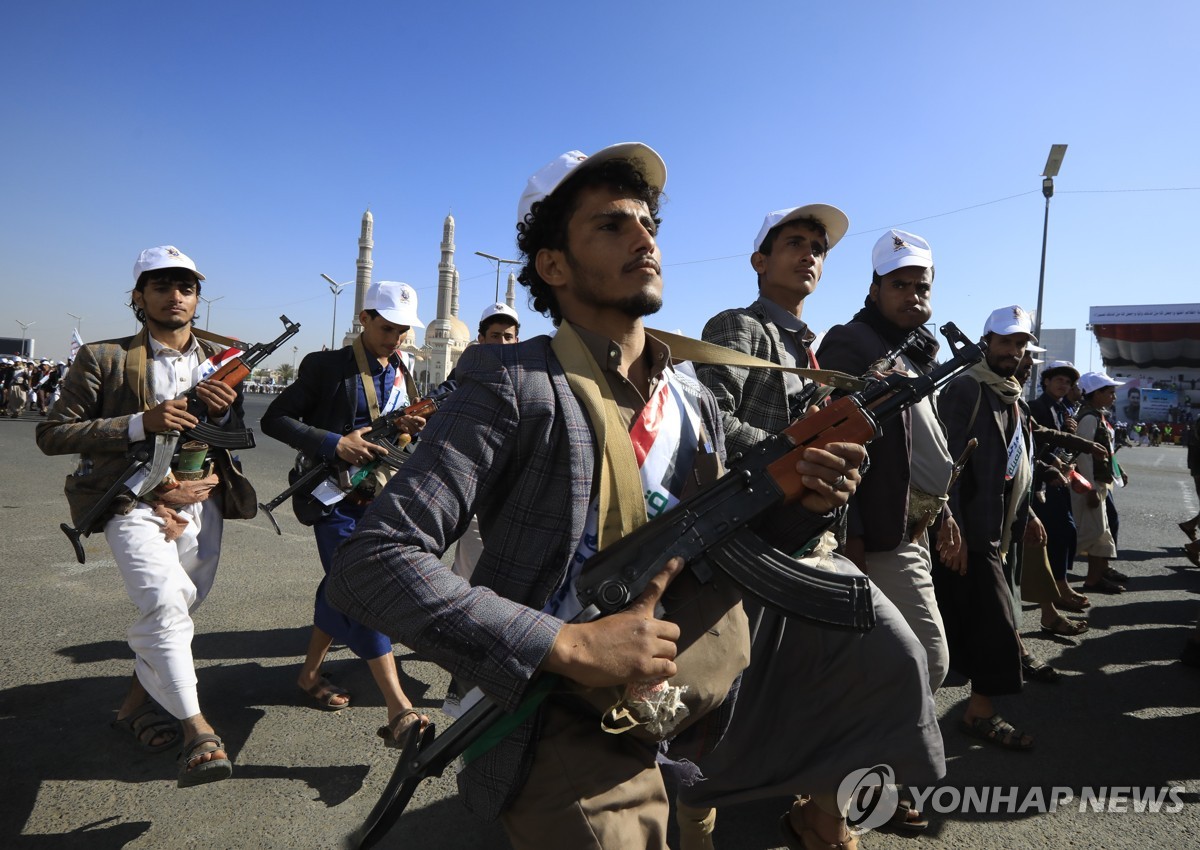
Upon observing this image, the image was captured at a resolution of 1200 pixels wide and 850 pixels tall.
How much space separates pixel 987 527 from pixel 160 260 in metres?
4.41

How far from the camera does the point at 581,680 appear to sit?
1.39 meters

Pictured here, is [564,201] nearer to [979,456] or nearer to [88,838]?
[88,838]

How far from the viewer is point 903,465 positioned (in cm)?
317

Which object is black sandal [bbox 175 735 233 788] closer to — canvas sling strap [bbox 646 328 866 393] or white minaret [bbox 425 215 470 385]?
canvas sling strap [bbox 646 328 866 393]

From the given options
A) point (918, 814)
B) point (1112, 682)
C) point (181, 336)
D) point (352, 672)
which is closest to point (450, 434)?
point (918, 814)

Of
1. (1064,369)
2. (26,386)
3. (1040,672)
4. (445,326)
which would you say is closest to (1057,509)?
(1064,369)

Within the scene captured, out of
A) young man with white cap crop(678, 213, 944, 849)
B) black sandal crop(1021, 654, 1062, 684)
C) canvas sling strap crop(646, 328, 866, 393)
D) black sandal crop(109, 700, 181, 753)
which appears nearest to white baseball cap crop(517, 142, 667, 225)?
canvas sling strap crop(646, 328, 866, 393)

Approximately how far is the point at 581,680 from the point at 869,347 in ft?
8.48

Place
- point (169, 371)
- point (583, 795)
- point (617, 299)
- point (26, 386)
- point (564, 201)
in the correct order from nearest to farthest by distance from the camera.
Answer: point (583, 795), point (617, 299), point (564, 201), point (169, 371), point (26, 386)

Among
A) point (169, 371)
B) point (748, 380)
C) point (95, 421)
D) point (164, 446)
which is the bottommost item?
point (164, 446)

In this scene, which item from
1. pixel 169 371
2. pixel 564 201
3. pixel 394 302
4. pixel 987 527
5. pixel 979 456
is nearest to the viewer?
pixel 564 201

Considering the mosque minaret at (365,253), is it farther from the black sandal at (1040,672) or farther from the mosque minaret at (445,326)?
the black sandal at (1040,672)

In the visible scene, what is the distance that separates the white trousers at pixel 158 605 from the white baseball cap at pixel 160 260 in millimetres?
1145

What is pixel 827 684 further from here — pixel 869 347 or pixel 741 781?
pixel 869 347
